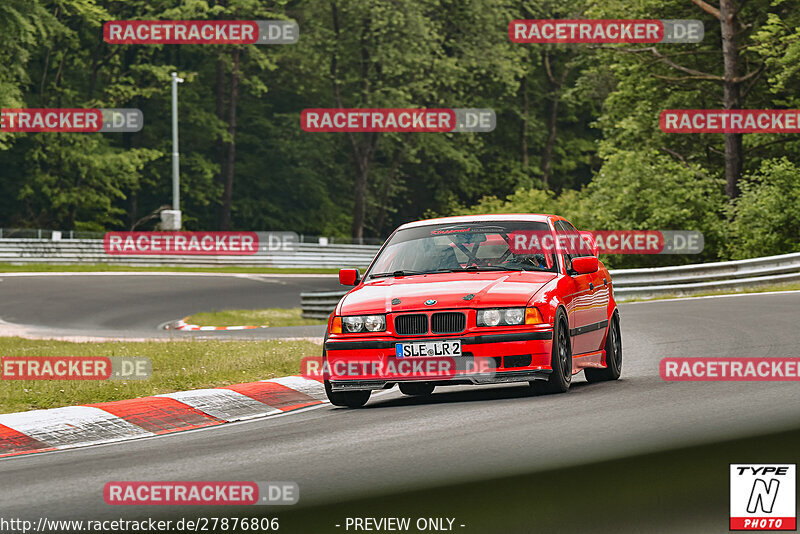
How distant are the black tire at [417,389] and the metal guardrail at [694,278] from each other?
13.6m

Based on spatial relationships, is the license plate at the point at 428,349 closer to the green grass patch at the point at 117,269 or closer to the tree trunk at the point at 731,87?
the tree trunk at the point at 731,87

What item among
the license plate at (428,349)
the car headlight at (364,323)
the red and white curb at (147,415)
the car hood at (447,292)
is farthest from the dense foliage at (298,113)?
the license plate at (428,349)

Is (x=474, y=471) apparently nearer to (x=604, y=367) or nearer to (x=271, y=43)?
(x=604, y=367)

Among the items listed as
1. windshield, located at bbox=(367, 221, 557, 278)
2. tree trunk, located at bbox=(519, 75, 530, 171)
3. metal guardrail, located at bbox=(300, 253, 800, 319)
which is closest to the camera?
windshield, located at bbox=(367, 221, 557, 278)

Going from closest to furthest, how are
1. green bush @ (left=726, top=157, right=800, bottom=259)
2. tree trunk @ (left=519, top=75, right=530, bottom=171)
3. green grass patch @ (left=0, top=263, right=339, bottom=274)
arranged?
green bush @ (left=726, top=157, right=800, bottom=259)
green grass patch @ (left=0, top=263, right=339, bottom=274)
tree trunk @ (left=519, top=75, right=530, bottom=171)

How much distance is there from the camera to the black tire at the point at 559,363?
34.3 feet

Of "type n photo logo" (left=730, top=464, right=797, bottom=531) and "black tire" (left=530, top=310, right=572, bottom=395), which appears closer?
"type n photo logo" (left=730, top=464, right=797, bottom=531)

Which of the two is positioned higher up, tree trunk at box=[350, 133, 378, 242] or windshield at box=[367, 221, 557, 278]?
tree trunk at box=[350, 133, 378, 242]

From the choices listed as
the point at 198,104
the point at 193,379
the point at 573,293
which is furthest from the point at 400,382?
the point at 198,104

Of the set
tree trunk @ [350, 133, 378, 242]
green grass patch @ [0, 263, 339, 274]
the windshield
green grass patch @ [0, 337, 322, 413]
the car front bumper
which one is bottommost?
green grass patch @ [0, 337, 322, 413]

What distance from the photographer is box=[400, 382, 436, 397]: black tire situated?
1103 cm

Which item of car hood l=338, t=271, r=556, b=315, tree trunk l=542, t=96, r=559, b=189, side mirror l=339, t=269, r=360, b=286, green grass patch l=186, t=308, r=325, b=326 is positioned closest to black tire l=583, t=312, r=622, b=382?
car hood l=338, t=271, r=556, b=315

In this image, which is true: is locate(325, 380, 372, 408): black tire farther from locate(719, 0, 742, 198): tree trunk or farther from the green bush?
locate(719, 0, 742, 198): tree trunk

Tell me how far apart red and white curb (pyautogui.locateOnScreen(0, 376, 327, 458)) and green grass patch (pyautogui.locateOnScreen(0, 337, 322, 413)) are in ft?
1.65
